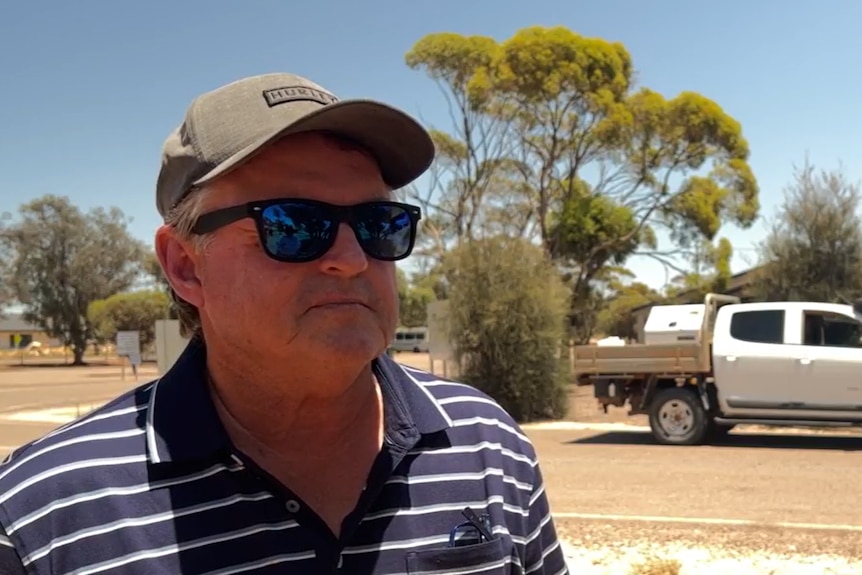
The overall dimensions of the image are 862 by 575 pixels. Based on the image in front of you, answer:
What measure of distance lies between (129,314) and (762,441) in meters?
44.4

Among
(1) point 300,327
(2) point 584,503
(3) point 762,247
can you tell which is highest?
(3) point 762,247

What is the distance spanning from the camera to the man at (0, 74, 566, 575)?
155 cm

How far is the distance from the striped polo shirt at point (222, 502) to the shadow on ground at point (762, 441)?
10631 millimetres

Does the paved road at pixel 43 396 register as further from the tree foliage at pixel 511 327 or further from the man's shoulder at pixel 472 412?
the man's shoulder at pixel 472 412

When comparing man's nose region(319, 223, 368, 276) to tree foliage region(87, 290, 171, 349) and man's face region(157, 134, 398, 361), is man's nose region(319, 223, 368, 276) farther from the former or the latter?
tree foliage region(87, 290, 171, 349)

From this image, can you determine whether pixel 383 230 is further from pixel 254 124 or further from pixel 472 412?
pixel 472 412

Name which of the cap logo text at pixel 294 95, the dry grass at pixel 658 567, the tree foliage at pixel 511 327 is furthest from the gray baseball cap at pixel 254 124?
the tree foliage at pixel 511 327

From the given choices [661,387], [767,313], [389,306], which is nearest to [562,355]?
[661,387]

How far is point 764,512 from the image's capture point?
7488mm

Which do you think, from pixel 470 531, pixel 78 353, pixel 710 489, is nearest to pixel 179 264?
pixel 470 531

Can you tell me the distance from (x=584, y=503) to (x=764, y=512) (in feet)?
5.12

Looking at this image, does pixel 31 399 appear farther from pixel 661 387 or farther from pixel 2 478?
pixel 2 478

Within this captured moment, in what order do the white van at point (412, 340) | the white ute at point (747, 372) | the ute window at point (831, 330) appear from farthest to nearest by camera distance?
the white van at point (412, 340) → the ute window at point (831, 330) → the white ute at point (747, 372)

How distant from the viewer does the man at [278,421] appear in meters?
1.55
